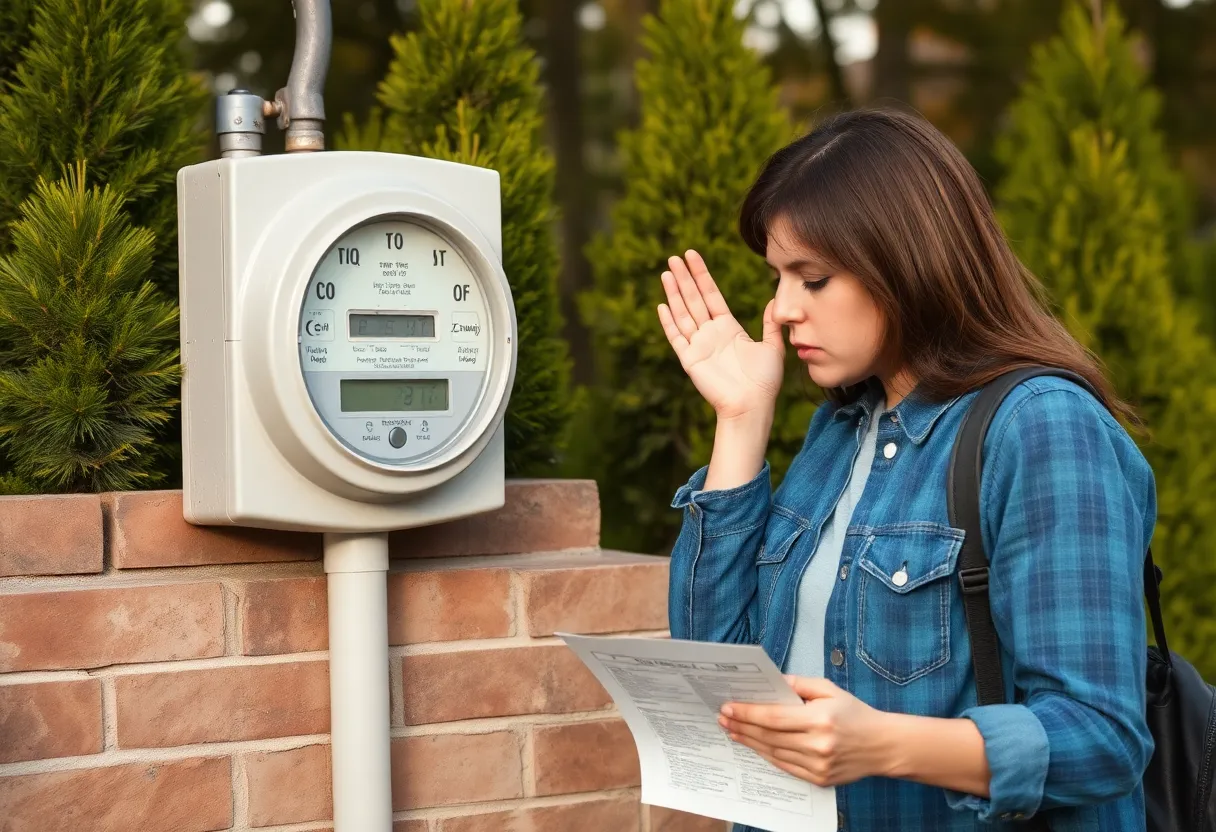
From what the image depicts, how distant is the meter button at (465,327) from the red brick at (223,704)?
480mm

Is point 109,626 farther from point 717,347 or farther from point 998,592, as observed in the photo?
point 998,592

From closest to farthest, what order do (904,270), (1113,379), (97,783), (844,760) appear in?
(844,760) < (904,270) < (97,783) < (1113,379)

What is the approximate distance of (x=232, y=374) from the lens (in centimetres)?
171

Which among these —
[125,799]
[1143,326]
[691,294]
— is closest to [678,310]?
[691,294]

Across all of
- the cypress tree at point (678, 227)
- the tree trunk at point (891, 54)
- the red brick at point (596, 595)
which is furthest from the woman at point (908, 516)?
the tree trunk at point (891, 54)

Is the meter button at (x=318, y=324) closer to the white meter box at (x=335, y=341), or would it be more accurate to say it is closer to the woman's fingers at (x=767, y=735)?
the white meter box at (x=335, y=341)

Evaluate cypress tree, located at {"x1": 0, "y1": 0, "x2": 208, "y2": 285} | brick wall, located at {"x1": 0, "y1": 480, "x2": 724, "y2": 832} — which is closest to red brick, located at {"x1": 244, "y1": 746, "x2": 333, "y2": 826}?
brick wall, located at {"x1": 0, "y1": 480, "x2": 724, "y2": 832}

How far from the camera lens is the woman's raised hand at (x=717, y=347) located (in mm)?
1860

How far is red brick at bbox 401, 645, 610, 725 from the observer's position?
1.96 m

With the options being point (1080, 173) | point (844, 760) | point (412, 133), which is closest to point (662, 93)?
point (412, 133)

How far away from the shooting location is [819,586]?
1.67m

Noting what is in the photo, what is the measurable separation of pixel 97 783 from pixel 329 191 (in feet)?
2.56

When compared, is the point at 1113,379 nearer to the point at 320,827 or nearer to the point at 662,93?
the point at 662,93

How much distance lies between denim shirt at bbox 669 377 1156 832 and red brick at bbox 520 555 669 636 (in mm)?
302
